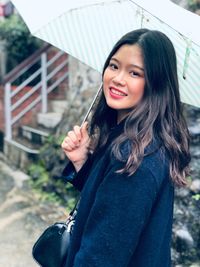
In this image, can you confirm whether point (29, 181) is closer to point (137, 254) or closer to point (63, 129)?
point (63, 129)

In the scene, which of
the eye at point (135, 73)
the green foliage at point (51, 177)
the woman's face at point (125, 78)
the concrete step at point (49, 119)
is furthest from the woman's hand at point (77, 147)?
the concrete step at point (49, 119)

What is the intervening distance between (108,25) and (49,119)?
192 inches

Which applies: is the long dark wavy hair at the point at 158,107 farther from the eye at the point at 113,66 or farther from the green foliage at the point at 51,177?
the green foliage at the point at 51,177

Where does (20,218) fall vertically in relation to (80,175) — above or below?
below

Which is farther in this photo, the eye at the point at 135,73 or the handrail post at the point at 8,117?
the handrail post at the point at 8,117

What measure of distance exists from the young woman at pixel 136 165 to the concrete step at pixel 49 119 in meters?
5.22

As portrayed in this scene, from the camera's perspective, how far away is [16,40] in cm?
768

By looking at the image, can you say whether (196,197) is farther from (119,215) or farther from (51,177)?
(119,215)

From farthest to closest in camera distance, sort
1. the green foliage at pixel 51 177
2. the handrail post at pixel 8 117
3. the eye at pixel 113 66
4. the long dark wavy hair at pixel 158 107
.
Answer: the handrail post at pixel 8 117 → the green foliage at pixel 51 177 → the eye at pixel 113 66 → the long dark wavy hair at pixel 158 107

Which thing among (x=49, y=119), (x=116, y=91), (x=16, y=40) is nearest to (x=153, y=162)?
(x=116, y=91)

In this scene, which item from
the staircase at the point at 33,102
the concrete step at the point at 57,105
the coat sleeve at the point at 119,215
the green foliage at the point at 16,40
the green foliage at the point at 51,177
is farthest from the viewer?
the green foliage at the point at 16,40

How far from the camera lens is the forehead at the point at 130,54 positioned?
4.94 ft

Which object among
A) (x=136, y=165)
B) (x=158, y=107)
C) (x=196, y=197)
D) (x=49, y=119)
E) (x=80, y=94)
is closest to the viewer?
(x=136, y=165)

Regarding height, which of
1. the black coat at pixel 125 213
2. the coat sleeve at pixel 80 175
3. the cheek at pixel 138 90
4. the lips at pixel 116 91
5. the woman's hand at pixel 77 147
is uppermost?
the cheek at pixel 138 90
